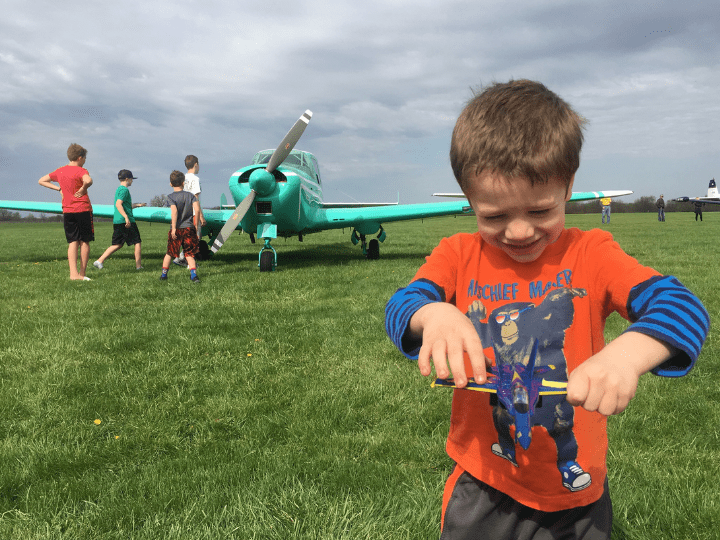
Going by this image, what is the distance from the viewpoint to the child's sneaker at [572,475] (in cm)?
120

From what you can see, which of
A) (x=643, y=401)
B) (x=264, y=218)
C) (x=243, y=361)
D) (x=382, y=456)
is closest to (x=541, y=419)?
(x=382, y=456)

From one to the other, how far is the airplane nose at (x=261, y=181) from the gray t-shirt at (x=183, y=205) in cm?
139

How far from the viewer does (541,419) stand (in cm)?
121

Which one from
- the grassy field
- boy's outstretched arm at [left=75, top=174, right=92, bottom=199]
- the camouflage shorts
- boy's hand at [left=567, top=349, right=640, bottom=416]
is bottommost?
the grassy field

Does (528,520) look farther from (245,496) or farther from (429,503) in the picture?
(245,496)

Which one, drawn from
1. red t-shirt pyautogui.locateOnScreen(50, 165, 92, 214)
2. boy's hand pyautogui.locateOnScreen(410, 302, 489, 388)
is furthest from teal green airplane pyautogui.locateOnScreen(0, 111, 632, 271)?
boy's hand pyautogui.locateOnScreen(410, 302, 489, 388)

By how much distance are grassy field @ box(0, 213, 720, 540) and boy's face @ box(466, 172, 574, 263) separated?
141 centimetres

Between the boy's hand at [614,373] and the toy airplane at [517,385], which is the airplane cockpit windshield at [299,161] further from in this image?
the boy's hand at [614,373]

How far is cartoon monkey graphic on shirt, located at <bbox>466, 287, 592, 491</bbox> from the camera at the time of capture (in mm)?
1203

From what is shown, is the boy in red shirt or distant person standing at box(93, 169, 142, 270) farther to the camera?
distant person standing at box(93, 169, 142, 270)

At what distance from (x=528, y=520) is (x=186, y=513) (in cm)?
145

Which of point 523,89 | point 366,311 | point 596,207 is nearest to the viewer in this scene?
point 523,89

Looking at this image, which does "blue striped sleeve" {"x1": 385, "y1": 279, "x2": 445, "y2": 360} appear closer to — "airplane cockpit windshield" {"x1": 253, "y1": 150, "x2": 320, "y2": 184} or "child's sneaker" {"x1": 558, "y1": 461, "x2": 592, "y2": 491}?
"child's sneaker" {"x1": 558, "y1": 461, "x2": 592, "y2": 491}

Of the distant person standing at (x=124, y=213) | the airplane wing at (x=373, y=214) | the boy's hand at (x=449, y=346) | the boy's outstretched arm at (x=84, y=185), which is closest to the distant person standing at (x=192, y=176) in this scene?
the distant person standing at (x=124, y=213)
